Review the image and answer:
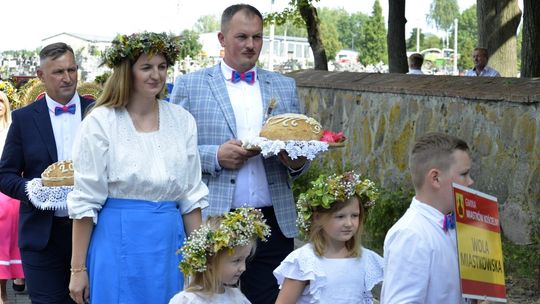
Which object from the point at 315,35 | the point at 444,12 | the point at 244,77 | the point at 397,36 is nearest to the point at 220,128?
the point at 244,77

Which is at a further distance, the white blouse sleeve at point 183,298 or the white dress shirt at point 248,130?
the white dress shirt at point 248,130

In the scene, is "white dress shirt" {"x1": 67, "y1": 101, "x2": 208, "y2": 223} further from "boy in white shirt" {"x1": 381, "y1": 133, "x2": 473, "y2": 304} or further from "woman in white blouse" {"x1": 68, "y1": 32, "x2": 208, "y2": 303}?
"boy in white shirt" {"x1": 381, "y1": 133, "x2": 473, "y2": 304}

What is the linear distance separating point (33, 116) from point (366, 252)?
6.85 ft

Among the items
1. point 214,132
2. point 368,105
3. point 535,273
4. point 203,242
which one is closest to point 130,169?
point 203,242

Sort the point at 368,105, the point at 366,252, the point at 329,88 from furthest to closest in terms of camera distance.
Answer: the point at 329,88 → the point at 368,105 → the point at 366,252

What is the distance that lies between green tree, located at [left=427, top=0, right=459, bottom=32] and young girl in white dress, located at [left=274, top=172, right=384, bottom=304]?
171 meters

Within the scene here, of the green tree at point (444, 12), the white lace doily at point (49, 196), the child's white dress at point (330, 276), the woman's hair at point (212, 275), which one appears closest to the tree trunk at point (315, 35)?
the white lace doily at point (49, 196)

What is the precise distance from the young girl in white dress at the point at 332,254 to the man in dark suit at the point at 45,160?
1284 millimetres

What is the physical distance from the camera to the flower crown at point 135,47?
4.93 meters

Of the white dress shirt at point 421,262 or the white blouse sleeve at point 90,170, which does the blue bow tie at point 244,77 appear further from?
the white dress shirt at point 421,262

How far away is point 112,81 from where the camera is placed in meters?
4.99

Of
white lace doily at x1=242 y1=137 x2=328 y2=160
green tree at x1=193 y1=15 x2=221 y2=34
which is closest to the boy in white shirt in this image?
white lace doily at x1=242 y1=137 x2=328 y2=160

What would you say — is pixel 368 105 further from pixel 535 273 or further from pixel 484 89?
pixel 535 273

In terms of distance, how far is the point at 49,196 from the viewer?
565 cm
